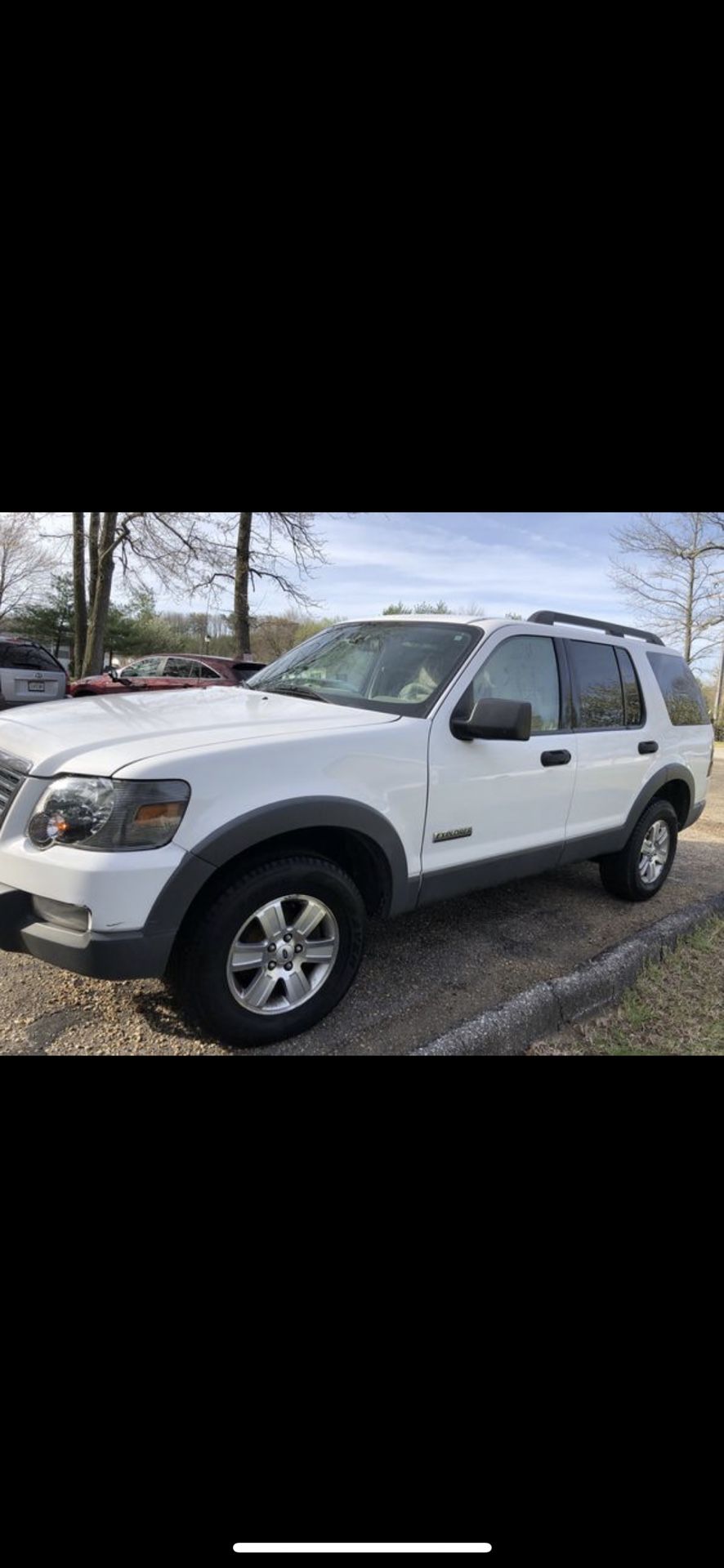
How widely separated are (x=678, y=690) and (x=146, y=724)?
407cm

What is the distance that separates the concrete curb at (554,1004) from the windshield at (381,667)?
1416 mm

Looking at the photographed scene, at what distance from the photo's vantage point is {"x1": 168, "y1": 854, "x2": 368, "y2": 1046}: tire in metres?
2.66

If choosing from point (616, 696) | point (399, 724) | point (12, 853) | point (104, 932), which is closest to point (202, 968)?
point (104, 932)

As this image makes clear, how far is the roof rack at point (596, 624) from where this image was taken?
167 inches

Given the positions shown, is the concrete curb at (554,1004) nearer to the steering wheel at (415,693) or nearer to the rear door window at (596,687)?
the rear door window at (596,687)

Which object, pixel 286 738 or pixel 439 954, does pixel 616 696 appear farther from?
pixel 286 738

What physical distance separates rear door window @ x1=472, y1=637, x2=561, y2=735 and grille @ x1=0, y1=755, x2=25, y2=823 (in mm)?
2032

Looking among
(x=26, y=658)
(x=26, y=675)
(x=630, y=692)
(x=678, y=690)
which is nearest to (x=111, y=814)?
(x=630, y=692)

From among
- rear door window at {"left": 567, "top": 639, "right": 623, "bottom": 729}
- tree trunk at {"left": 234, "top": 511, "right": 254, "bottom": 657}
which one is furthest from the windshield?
tree trunk at {"left": 234, "top": 511, "right": 254, "bottom": 657}

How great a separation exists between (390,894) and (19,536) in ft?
69.6

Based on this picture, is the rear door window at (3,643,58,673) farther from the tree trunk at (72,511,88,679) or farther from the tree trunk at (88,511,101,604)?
the tree trunk at (72,511,88,679)

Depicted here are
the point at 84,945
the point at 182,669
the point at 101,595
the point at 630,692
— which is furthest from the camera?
the point at 101,595

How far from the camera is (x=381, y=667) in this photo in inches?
151

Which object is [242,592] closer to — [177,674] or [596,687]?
[177,674]
